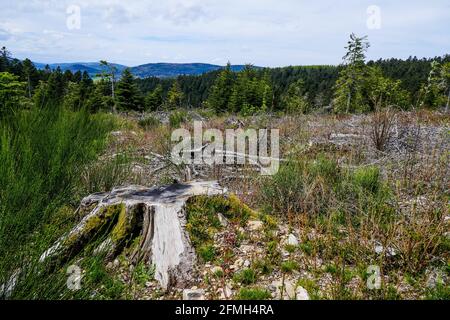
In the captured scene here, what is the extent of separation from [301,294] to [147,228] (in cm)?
152

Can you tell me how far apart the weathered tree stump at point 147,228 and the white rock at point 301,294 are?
0.87m

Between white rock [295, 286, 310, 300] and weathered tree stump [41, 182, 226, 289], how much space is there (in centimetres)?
87

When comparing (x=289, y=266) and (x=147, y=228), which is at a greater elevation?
(x=147, y=228)

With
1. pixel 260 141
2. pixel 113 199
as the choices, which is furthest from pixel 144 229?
pixel 260 141

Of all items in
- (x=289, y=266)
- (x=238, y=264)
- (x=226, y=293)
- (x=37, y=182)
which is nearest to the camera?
(x=37, y=182)

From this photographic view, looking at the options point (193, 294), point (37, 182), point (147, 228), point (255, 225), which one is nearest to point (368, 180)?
point (255, 225)

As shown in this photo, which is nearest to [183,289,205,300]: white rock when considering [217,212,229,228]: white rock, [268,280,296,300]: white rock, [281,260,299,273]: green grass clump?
[268,280,296,300]: white rock

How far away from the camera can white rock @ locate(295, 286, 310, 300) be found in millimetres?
2109

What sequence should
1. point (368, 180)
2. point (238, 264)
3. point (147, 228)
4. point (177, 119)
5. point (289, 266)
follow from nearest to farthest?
point (289, 266)
point (238, 264)
point (147, 228)
point (368, 180)
point (177, 119)

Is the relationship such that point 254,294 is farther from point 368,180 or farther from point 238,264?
point 368,180

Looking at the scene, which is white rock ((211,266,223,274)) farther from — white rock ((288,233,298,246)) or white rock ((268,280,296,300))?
white rock ((288,233,298,246))

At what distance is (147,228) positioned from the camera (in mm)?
2779

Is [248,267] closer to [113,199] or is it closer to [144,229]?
[144,229]
